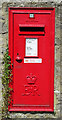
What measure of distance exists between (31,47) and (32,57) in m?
0.18

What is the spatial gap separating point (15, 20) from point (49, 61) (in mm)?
949

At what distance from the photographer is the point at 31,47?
10.2 feet

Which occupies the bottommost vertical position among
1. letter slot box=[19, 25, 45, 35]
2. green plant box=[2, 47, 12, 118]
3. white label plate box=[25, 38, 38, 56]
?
green plant box=[2, 47, 12, 118]

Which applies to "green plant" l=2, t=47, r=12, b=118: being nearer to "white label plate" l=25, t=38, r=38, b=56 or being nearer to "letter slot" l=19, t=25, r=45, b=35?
"white label plate" l=25, t=38, r=38, b=56

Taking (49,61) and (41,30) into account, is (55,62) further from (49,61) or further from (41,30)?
(41,30)

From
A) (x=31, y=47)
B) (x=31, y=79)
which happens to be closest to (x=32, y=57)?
(x=31, y=47)

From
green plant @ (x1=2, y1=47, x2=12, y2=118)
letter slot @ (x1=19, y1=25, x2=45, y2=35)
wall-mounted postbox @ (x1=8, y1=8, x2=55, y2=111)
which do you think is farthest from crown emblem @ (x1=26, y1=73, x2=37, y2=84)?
letter slot @ (x1=19, y1=25, x2=45, y2=35)

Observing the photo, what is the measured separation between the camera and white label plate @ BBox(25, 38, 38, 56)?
3.11 meters

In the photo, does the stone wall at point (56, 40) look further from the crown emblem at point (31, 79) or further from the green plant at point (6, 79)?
the crown emblem at point (31, 79)

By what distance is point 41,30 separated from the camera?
10.1 ft

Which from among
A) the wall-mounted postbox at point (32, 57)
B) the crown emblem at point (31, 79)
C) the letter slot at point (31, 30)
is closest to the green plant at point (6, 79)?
the wall-mounted postbox at point (32, 57)

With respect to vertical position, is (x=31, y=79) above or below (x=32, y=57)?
below

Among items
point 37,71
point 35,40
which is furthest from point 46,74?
point 35,40

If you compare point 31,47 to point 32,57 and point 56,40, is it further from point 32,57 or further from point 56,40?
point 56,40
